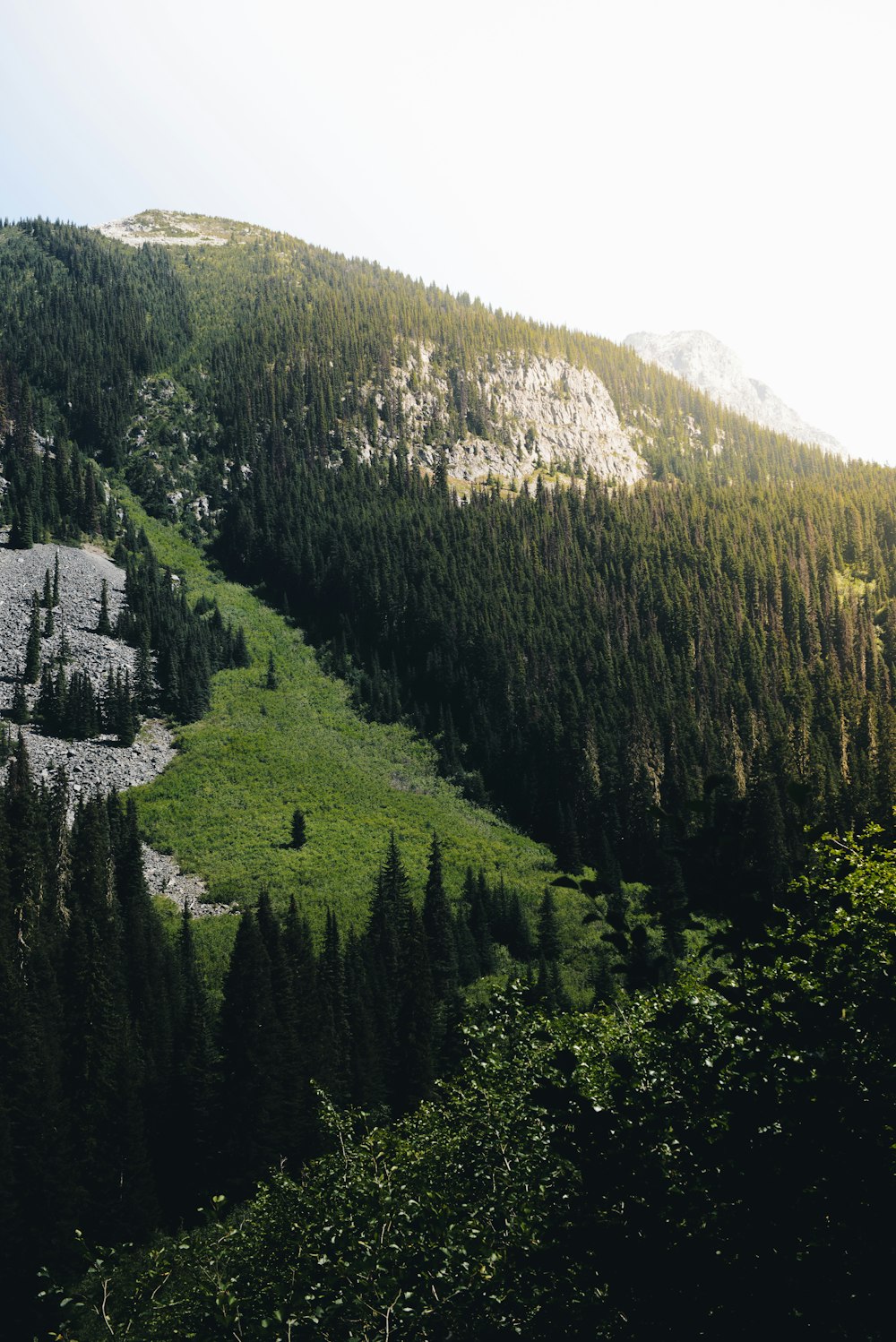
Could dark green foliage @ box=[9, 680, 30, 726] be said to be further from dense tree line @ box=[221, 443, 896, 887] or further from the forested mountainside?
the forested mountainside

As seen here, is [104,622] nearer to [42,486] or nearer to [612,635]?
[42,486]

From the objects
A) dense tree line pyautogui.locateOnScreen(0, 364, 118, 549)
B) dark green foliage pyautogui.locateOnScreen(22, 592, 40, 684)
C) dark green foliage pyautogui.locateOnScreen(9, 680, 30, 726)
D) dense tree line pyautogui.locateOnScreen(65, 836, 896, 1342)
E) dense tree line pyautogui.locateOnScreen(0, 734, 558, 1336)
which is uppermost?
dense tree line pyautogui.locateOnScreen(0, 364, 118, 549)

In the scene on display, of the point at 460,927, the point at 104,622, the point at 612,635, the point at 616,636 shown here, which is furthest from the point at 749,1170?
the point at 104,622

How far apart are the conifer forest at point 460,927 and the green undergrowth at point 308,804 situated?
652 millimetres

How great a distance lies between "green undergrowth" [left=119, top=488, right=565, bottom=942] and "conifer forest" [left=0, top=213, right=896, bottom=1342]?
25.7 inches

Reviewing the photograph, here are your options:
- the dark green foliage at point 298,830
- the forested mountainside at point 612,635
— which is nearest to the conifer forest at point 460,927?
the dark green foliage at point 298,830

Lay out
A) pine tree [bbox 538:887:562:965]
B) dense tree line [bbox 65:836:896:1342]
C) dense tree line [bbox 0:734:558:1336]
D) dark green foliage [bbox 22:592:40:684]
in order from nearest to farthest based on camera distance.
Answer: dense tree line [bbox 65:836:896:1342], dense tree line [bbox 0:734:558:1336], pine tree [bbox 538:887:562:965], dark green foliage [bbox 22:592:40:684]

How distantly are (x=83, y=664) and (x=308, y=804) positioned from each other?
158 ft

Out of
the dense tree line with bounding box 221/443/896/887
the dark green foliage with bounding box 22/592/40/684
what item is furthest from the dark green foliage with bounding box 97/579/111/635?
the dense tree line with bounding box 221/443/896/887

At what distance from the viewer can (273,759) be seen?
126188mm

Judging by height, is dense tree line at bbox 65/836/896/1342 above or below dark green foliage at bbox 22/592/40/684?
above

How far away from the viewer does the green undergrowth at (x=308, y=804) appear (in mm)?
97938

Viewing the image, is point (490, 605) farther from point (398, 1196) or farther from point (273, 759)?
point (398, 1196)

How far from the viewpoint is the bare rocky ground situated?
102750 millimetres
